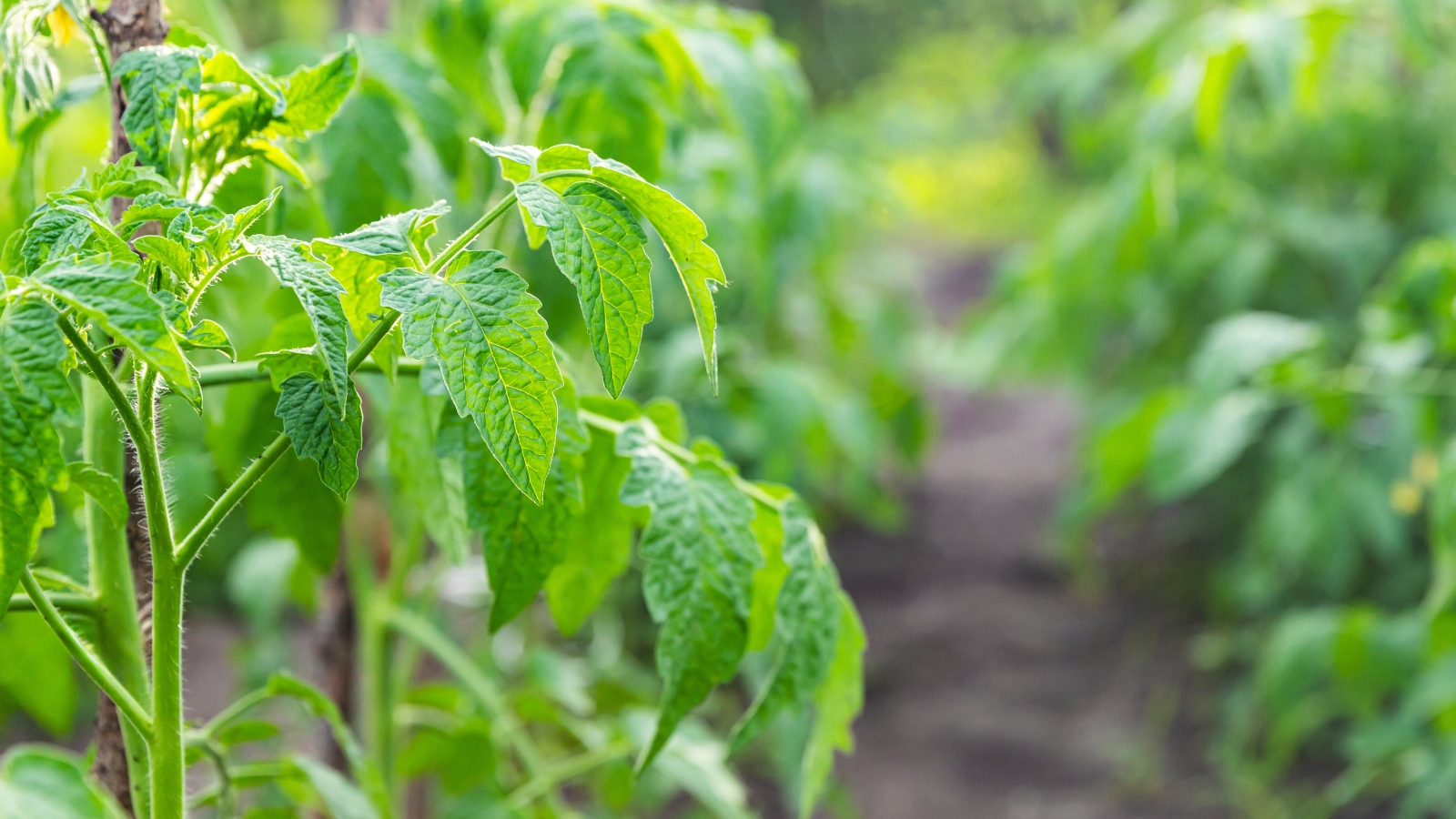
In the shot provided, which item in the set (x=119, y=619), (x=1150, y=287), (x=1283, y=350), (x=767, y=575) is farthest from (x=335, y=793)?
(x=1150, y=287)

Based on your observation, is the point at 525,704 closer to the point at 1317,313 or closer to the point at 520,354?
the point at 520,354

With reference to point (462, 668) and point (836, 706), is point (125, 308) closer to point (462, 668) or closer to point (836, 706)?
point (836, 706)

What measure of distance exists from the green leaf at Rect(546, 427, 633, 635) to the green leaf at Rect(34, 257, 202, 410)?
0.95ft

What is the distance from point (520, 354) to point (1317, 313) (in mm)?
1921

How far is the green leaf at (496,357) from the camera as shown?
41 cm

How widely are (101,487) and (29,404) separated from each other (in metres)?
0.11

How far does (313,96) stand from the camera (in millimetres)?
562

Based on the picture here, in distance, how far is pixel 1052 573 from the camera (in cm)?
261

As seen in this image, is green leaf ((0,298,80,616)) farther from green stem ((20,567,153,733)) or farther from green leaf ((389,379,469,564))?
green leaf ((389,379,469,564))

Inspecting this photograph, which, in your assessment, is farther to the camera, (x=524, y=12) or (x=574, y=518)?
(x=524, y=12)

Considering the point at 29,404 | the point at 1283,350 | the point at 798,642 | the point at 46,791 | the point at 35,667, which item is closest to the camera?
the point at 29,404

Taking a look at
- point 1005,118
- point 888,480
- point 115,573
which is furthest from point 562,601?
point 1005,118

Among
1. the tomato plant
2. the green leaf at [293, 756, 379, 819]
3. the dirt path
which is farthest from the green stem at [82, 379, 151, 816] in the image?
the dirt path

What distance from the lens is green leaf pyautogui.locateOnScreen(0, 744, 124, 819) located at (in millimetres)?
458
